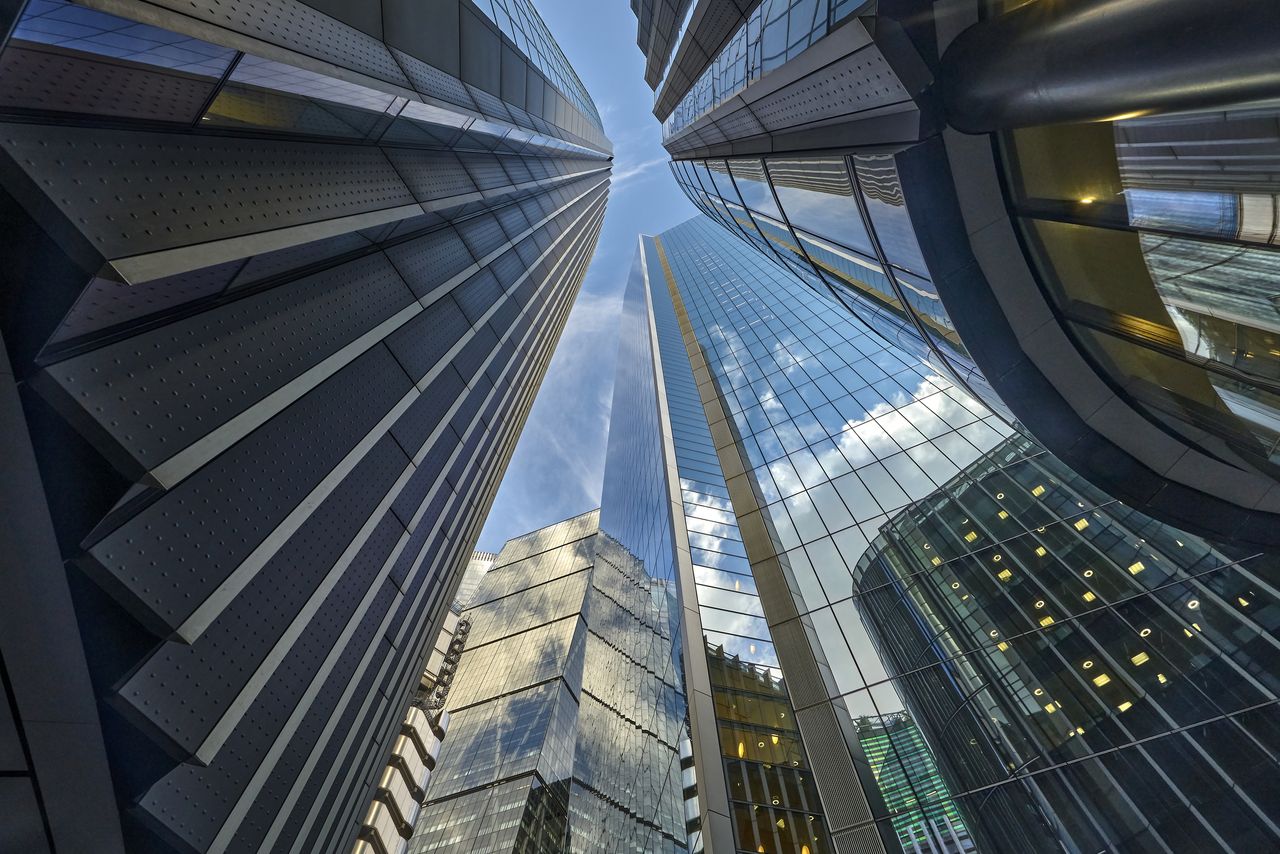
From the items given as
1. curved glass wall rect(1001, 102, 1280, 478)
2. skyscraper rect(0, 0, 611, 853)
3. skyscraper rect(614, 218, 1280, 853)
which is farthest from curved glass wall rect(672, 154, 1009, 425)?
skyscraper rect(0, 0, 611, 853)

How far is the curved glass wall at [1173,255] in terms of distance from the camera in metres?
4.77

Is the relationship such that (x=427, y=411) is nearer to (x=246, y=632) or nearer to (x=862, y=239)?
(x=246, y=632)

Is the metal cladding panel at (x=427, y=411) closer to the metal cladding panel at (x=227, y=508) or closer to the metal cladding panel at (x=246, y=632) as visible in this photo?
the metal cladding panel at (x=246, y=632)

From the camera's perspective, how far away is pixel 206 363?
5.72 metres

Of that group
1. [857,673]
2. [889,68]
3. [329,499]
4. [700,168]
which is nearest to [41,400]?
[329,499]

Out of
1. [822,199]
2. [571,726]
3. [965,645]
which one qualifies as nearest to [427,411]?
[822,199]

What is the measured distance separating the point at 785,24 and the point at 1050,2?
5379 mm

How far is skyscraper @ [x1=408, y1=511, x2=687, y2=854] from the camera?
19.9 meters

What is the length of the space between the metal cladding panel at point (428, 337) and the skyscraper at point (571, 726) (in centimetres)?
1236

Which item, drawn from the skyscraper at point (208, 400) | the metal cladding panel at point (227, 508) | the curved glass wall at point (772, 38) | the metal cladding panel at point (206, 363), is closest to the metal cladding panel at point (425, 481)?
the skyscraper at point (208, 400)

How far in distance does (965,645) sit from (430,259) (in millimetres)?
16486

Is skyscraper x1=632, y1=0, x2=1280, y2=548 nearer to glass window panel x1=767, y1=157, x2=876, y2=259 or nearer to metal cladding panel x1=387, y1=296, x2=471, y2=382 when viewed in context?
glass window panel x1=767, y1=157, x2=876, y2=259

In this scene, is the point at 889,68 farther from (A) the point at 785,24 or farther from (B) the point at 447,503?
(B) the point at 447,503

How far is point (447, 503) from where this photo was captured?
14.8 m
